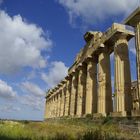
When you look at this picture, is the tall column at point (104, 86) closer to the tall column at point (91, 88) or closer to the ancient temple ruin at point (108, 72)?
the ancient temple ruin at point (108, 72)

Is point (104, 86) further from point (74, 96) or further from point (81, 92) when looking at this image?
point (74, 96)

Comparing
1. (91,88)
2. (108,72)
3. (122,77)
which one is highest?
(108,72)

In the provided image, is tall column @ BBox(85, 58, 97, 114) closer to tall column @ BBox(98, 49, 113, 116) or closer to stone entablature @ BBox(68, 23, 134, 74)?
stone entablature @ BBox(68, 23, 134, 74)

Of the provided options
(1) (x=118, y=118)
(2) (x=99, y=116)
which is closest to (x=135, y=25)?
(1) (x=118, y=118)

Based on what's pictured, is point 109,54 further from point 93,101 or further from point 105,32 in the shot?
point 93,101

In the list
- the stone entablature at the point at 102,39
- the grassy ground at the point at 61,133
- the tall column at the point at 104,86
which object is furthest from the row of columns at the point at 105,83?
the grassy ground at the point at 61,133

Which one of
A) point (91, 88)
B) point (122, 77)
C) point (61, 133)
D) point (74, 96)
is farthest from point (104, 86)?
point (61, 133)

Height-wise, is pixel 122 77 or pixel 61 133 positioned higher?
pixel 122 77

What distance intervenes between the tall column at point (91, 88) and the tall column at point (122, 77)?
22.2 ft

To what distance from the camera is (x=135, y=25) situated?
1862cm

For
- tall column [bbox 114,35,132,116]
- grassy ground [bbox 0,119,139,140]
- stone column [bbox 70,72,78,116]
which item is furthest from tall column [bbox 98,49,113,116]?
stone column [bbox 70,72,78,116]

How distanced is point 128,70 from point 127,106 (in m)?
3.07

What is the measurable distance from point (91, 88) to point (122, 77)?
7.25 m

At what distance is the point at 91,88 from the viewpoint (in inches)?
1086
